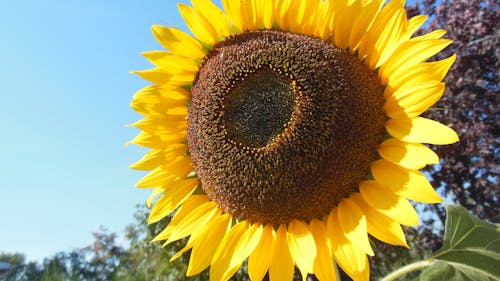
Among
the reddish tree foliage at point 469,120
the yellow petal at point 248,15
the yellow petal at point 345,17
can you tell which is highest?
the yellow petal at point 248,15

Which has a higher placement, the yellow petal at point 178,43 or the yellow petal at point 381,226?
the yellow petal at point 178,43

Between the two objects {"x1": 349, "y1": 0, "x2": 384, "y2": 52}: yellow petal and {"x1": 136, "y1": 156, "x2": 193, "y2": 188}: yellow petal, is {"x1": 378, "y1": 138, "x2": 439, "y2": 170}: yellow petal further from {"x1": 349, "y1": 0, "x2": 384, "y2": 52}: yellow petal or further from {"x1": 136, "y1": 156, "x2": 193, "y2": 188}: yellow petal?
{"x1": 136, "y1": 156, "x2": 193, "y2": 188}: yellow petal

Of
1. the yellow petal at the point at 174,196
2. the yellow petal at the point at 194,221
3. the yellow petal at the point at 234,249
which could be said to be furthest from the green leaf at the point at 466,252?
the yellow petal at the point at 174,196

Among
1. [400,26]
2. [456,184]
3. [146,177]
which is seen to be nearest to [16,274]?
[456,184]

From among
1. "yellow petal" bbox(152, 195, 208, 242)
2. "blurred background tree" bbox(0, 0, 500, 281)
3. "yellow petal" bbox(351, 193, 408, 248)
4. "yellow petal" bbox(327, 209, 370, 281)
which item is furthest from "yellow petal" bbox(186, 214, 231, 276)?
"blurred background tree" bbox(0, 0, 500, 281)

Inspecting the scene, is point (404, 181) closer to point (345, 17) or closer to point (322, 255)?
point (322, 255)

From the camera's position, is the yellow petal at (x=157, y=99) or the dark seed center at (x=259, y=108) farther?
the yellow petal at (x=157, y=99)

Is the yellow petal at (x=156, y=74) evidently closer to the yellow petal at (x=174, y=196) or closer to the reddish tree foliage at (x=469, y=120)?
the yellow petal at (x=174, y=196)

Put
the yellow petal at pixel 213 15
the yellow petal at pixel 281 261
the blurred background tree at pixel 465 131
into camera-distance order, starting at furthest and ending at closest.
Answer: the blurred background tree at pixel 465 131 < the yellow petal at pixel 213 15 < the yellow petal at pixel 281 261

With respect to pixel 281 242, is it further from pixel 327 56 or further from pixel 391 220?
pixel 327 56
